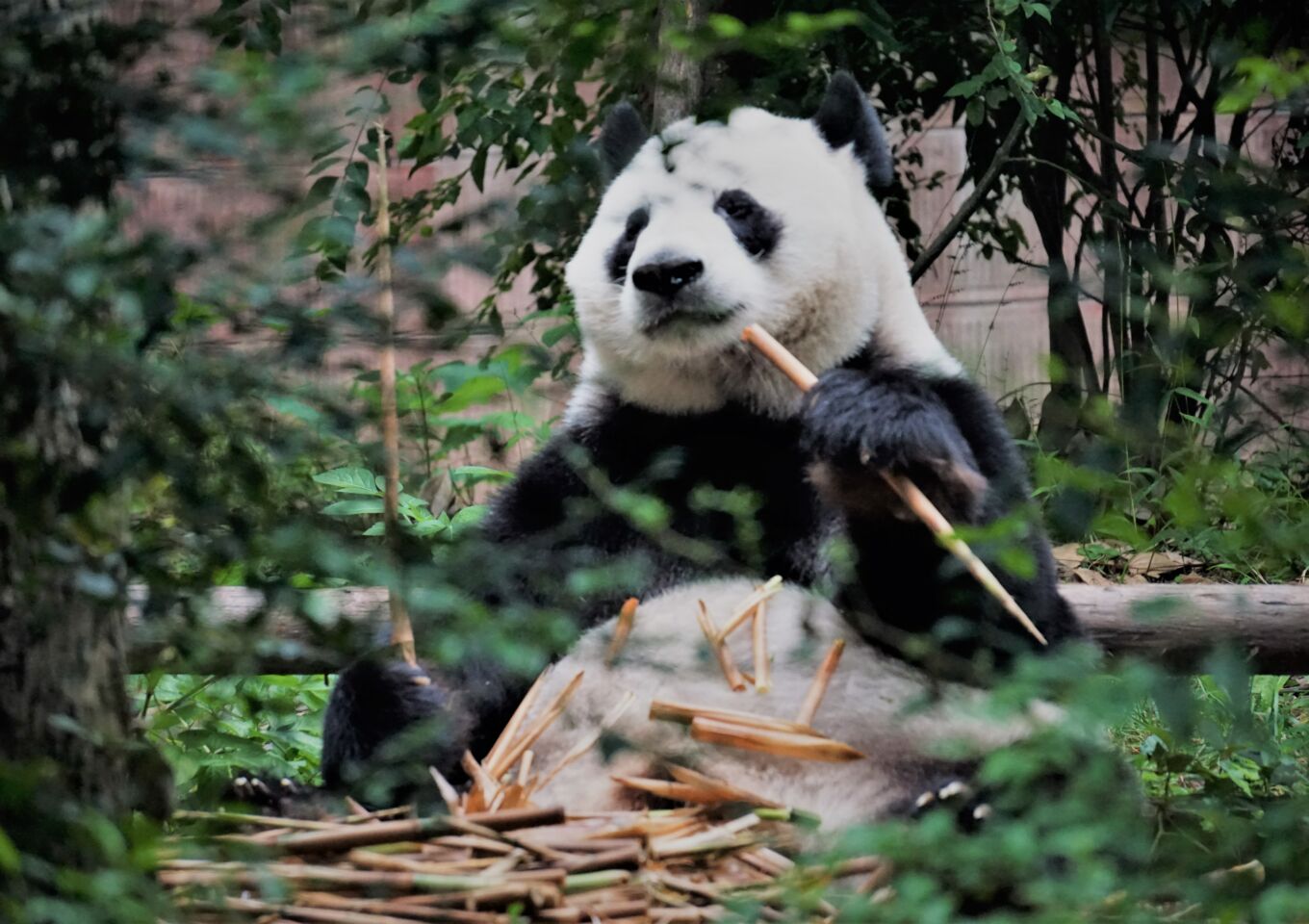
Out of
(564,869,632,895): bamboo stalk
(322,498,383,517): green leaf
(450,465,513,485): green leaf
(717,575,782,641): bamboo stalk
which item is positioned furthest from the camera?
(450,465,513,485): green leaf

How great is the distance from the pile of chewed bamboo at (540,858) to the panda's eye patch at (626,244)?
1.03 m

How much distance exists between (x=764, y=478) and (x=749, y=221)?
54 cm

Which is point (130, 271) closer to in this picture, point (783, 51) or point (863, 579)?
point (863, 579)

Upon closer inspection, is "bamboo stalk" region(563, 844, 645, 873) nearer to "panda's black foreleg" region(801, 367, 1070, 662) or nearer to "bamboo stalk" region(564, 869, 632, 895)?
"bamboo stalk" region(564, 869, 632, 895)

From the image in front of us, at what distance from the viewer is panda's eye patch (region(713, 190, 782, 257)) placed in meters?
3.08

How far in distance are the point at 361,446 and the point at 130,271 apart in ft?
0.86

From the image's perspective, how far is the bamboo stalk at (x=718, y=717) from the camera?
2.48m

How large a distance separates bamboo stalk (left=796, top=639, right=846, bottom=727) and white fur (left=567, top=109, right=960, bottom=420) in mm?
590

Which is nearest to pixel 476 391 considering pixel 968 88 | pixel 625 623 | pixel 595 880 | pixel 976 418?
pixel 625 623

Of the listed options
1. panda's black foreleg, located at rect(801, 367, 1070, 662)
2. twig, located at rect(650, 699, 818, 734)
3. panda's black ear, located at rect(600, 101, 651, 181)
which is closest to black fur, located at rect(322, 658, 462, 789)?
twig, located at rect(650, 699, 818, 734)

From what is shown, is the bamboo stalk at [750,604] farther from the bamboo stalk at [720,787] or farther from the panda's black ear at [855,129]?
the panda's black ear at [855,129]

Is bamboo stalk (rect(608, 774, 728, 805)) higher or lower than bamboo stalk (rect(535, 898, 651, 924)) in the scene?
lower

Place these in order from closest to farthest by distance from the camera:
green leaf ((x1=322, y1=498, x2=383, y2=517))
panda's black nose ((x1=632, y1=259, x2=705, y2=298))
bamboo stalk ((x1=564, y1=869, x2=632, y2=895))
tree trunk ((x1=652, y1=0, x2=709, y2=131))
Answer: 1. bamboo stalk ((x1=564, y1=869, x2=632, y2=895))
2. panda's black nose ((x1=632, y1=259, x2=705, y2=298))
3. green leaf ((x1=322, y1=498, x2=383, y2=517))
4. tree trunk ((x1=652, y1=0, x2=709, y2=131))

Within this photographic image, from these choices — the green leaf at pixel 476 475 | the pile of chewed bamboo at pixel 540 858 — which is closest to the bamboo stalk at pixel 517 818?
the pile of chewed bamboo at pixel 540 858
